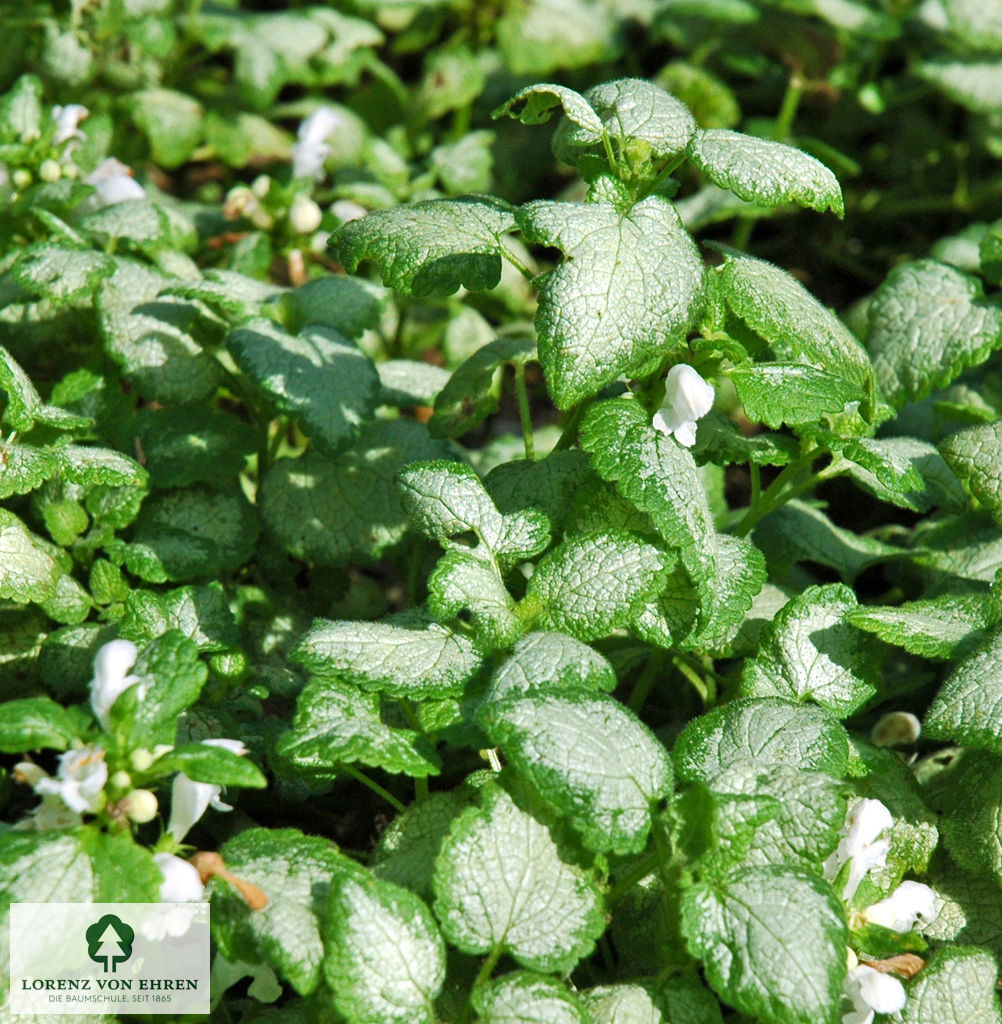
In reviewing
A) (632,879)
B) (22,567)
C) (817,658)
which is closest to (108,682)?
(22,567)

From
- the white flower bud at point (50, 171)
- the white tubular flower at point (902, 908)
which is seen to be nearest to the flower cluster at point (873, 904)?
the white tubular flower at point (902, 908)

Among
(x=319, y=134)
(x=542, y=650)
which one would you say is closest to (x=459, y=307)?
(x=319, y=134)

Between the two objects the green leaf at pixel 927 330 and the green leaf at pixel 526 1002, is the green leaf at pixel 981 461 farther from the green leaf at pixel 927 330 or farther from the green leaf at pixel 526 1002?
the green leaf at pixel 526 1002

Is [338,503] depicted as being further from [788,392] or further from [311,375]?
[788,392]

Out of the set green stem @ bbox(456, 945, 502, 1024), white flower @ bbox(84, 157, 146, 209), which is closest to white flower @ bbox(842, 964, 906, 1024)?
green stem @ bbox(456, 945, 502, 1024)

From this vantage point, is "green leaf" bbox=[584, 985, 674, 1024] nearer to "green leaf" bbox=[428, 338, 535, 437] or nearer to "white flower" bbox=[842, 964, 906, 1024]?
"white flower" bbox=[842, 964, 906, 1024]
